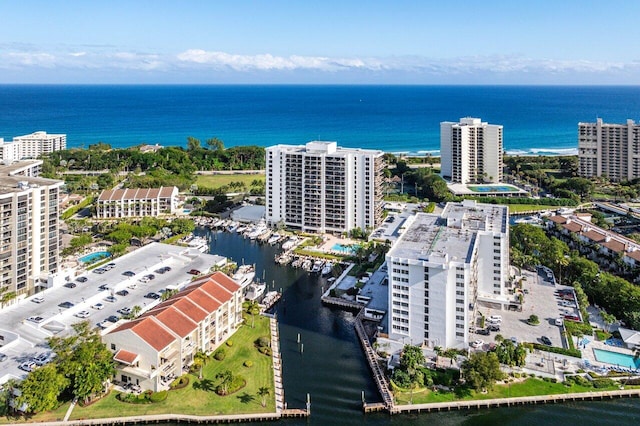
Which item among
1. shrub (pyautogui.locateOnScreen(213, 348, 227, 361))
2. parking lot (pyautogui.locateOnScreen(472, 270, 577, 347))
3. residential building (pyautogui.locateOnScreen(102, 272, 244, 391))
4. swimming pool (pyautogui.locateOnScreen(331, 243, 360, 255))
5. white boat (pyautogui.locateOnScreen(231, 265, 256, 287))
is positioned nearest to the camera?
residential building (pyautogui.locateOnScreen(102, 272, 244, 391))

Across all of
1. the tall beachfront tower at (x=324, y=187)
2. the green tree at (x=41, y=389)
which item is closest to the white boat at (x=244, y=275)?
the tall beachfront tower at (x=324, y=187)

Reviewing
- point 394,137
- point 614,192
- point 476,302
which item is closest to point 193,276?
point 476,302

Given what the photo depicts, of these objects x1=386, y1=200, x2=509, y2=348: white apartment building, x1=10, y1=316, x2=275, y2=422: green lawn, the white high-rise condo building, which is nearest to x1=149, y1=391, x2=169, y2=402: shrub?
x1=10, y1=316, x2=275, y2=422: green lawn

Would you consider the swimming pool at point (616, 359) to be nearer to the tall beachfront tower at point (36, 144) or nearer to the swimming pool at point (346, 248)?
the swimming pool at point (346, 248)

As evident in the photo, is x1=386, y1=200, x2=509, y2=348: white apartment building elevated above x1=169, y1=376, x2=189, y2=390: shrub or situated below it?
above

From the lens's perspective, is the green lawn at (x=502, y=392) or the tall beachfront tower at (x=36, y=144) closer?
the green lawn at (x=502, y=392)

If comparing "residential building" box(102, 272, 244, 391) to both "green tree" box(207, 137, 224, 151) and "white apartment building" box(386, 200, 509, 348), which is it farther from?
"green tree" box(207, 137, 224, 151)

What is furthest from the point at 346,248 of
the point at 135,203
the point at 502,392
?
the point at 135,203
